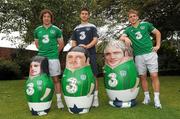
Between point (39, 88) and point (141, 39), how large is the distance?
2.33m

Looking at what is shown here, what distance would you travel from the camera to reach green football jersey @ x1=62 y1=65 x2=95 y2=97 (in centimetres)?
811

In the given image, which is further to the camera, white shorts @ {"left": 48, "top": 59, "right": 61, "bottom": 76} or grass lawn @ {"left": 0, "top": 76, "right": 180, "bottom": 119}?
white shorts @ {"left": 48, "top": 59, "right": 61, "bottom": 76}

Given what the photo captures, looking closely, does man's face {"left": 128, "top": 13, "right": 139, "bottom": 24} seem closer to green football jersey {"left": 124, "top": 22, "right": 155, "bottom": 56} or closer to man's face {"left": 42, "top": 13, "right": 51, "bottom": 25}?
green football jersey {"left": 124, "top": 22, "right": 155, "bottom": 56}

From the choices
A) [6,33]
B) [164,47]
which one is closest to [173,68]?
[164,47]

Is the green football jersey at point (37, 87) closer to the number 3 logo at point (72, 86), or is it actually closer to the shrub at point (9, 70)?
the number 3 logo at point (72, 86)

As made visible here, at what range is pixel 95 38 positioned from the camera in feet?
28.6

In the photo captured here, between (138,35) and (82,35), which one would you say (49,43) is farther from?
(138,35)

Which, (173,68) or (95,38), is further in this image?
(173,68)

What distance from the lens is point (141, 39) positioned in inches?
343

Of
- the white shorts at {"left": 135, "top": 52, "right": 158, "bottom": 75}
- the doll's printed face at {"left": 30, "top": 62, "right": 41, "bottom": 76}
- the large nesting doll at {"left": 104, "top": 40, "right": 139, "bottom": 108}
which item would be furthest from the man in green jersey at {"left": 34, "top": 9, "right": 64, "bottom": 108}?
the white shorts at {"left": 135, "top": 52, "right": 158, "bottom": 75}

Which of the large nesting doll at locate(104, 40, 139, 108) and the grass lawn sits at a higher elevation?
the large nesting doll at locate(104, 40, 139, 108)

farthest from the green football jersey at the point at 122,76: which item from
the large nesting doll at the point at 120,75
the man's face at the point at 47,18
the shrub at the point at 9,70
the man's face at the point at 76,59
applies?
the shrub at the point at 9,70

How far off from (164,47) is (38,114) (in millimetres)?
16715

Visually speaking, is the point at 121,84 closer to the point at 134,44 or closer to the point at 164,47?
the point at 134,44
